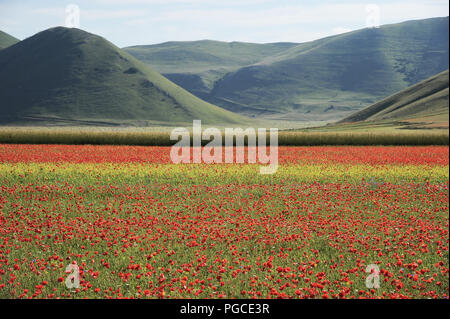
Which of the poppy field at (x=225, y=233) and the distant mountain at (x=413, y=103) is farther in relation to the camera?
the distant mountain at (x=413, y=103)

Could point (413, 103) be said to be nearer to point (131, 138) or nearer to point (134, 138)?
point (134, 138)

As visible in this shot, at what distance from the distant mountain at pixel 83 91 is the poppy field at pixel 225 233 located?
140 m

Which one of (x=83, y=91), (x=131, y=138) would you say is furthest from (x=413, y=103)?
(x=83, y=91)

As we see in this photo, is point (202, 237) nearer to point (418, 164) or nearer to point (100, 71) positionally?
point (418, 164)

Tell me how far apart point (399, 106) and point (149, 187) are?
115m

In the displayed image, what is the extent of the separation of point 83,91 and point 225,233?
174860 millimetres

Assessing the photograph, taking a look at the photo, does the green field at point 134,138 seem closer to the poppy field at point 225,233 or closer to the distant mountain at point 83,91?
the poppy field at point 225,233

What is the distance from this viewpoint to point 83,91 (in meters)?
176

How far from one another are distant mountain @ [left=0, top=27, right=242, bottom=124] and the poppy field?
460 feet

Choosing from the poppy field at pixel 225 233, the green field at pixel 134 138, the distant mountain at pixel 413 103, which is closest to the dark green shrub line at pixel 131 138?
the green field at pixel 134 138

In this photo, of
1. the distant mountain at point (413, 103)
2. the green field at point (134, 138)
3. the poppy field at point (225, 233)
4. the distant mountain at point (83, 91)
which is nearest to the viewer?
the poppy field at point (225, 233)

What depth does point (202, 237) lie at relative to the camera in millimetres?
11547

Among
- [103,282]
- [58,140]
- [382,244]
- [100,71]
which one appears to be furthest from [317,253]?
[100,71]

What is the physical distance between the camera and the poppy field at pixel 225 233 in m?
8.72
